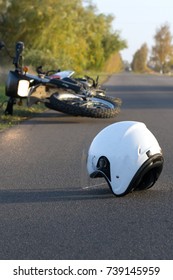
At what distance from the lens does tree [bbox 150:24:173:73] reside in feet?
401

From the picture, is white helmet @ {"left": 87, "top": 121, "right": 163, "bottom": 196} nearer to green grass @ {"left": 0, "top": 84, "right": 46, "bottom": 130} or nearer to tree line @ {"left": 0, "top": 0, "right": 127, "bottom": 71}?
green grass @ {"left": 0, "top": 84, "right": 46, "bottom": 130}

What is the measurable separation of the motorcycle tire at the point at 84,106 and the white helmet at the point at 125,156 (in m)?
5.88

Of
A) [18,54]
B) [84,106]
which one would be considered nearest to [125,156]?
[84,106]

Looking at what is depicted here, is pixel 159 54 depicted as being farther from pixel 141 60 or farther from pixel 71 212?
pixel 71 212

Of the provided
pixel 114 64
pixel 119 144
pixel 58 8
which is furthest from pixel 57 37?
pixel 114 64

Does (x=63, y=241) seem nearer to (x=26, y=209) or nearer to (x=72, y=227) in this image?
(x=72, y=227)

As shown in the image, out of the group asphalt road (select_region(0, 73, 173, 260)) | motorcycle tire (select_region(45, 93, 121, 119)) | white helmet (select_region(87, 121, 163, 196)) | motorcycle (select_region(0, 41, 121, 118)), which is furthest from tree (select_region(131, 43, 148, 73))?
white helmet (select_region(87, 121, 163, 196))

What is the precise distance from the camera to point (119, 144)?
580 cm

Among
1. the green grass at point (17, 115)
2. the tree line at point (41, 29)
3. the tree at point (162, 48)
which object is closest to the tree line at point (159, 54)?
the tree at point (162, 48)

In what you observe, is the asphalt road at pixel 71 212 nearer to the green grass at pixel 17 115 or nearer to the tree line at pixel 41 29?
the green grass at pixel 17 115

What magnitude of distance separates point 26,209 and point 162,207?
130cm

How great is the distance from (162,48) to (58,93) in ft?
376

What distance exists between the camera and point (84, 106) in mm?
11961

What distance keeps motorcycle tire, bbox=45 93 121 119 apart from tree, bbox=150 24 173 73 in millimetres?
112610
